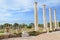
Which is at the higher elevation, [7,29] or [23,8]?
[23,8]

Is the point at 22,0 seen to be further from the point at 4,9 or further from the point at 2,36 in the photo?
the point at 2,36

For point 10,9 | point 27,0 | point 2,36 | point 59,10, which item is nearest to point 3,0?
point 27,0

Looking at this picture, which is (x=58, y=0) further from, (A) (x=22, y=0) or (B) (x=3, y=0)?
(B) (x=3, y=0)

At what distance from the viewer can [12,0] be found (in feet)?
61.9

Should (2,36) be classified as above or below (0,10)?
below

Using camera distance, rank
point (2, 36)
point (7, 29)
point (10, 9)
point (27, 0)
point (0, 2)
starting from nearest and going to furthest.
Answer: point (2, 36) < point (7, 29) < point (0, 2) < point (27, 0) < point (10, 9)

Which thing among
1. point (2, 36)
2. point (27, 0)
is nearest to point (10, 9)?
point (27, 0)

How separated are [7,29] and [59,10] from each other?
2185 centimetres

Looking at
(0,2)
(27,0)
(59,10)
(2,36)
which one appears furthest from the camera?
(59,10)

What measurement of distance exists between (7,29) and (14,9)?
1150 centimetres

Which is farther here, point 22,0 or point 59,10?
point 59,10

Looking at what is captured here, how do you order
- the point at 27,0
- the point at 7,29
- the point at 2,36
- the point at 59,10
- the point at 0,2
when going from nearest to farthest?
1. the point at 2,36
2. the point at 7,29
3. the point at 0,2
4. the point at 27,0
5. the point at 59,10

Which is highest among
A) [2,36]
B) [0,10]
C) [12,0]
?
[12,0]

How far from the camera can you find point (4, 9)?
822 inches
